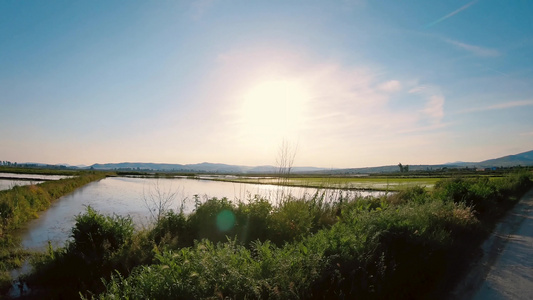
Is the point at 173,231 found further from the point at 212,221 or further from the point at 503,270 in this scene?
the point at 503,270

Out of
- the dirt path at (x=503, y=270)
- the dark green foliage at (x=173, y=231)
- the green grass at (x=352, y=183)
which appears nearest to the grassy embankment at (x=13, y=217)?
the dark green foliage at (x=173, y=231)

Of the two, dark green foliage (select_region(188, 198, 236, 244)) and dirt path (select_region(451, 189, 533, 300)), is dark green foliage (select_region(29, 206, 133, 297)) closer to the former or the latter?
dark green foliage (select_region(188, 198, 236, 244))

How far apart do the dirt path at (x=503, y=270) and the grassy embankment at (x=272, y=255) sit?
0.36 metres

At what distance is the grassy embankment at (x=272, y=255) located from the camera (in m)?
3.73

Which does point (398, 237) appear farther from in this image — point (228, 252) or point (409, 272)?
point (228, 252)

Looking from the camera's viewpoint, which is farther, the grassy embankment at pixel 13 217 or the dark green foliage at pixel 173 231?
the dark green foliage at pixel 173 231

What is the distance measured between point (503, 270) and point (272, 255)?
5.17 meters

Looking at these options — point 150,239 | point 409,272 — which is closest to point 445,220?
point 409,272

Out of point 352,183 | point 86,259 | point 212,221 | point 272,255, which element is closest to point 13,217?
point 86,259

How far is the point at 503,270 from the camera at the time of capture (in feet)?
21.1

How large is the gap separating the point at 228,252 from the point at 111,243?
5771 millimetres

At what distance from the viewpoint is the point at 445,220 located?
336 inches

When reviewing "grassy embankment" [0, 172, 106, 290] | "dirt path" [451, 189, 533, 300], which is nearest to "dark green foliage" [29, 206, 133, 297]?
"grassy embankment" [0, 172, 106, 290]

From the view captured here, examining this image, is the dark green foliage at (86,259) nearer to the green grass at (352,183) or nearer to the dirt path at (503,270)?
the green grass at (352,183)
